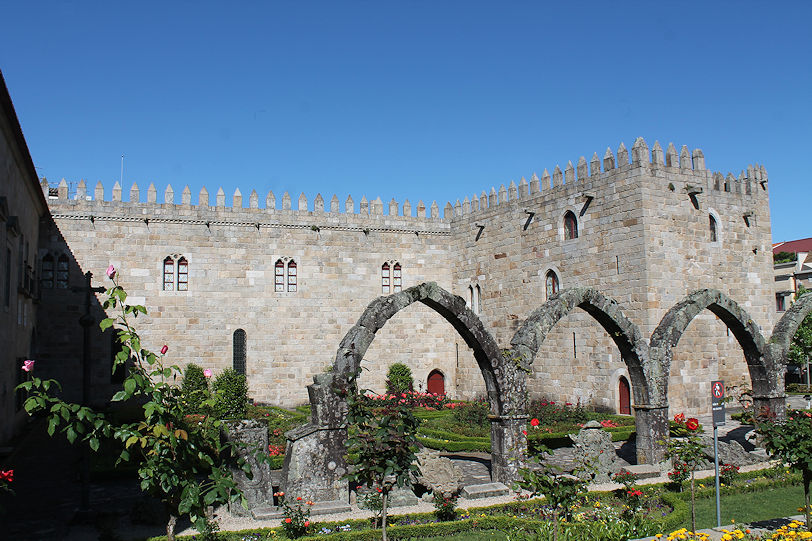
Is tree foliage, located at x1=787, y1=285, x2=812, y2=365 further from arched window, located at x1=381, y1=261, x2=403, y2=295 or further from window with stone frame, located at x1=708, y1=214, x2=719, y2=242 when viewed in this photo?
arched window, located at x1=381, y1=261, x2=403, y2=295

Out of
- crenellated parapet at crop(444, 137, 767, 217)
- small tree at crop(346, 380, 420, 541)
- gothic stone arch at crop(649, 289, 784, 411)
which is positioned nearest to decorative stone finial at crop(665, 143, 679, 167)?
crenellated parapet at crop(444, 137, 767, 217)

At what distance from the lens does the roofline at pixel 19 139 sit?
12656mm

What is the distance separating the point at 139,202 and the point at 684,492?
63.8 ft

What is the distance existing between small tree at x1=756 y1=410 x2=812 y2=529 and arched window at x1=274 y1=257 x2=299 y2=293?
59.6ft

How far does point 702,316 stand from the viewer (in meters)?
Answer: 19.6

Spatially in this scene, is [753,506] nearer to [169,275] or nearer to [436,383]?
[436,383]

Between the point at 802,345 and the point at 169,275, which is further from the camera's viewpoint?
the point at 802,345

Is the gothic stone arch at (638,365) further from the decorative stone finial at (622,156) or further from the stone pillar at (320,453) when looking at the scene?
the decorative stone finial at (622,156)

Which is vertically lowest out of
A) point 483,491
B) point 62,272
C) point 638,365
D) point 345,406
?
point 483,491

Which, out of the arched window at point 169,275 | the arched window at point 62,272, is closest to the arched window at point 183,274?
the arched window at point 169,275

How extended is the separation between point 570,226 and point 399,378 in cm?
898

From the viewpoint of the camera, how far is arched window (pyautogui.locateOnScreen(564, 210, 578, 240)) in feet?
69.0

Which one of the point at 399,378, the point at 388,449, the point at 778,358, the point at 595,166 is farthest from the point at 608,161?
the point at 388,449

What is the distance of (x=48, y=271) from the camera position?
21328mm
